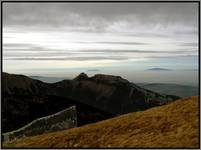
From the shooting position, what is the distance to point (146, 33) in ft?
24.0

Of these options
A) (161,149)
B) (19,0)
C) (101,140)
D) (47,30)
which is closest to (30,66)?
(47,30)

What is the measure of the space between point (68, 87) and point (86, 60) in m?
0.58

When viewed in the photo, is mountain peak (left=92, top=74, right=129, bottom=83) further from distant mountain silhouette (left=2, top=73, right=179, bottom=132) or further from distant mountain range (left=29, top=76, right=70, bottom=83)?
distant mountain range (left=29, top=76, right=70, bottom=83)

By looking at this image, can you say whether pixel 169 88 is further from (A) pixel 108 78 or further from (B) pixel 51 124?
(B) pixel 51 124

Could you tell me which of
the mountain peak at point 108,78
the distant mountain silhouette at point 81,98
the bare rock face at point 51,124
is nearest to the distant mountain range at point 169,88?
the distant mountain silhouette at point 81,98

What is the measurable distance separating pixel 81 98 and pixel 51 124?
692 millimetres

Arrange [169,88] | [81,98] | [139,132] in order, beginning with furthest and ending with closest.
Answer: [81,98]
[169,88]
[139,132]

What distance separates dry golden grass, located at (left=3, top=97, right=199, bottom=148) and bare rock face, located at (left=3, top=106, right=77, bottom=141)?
0.12m

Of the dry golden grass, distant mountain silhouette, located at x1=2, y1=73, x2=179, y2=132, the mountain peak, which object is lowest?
the dry golden grass

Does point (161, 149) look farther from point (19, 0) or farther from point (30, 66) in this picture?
point (19, 0)

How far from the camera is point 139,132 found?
7.07m

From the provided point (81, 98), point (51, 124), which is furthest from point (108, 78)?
point (51, 124)

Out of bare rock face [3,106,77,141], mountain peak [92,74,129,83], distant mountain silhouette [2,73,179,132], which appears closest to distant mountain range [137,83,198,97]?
distant mountain silhouette [2,73,179,132]

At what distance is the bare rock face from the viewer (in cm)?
737
